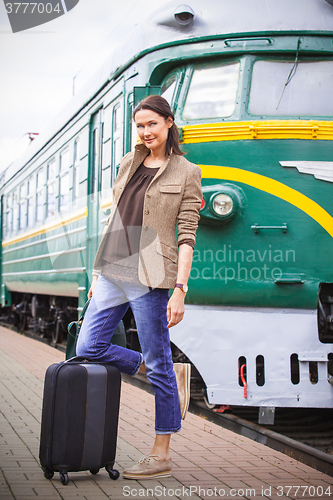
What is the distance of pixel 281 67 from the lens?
15.9ft

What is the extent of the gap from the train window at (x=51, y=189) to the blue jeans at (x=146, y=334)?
6146 mm

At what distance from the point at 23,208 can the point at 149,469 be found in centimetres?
958

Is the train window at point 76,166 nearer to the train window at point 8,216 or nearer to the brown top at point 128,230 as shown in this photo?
the brown top at point 128,230

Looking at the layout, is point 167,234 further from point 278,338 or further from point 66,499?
point 278,338

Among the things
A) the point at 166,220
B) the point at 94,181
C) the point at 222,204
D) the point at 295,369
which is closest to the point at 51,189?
the point at 94,181

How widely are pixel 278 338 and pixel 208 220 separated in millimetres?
1020

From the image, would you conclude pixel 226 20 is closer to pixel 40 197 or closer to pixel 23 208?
pixel 40 197

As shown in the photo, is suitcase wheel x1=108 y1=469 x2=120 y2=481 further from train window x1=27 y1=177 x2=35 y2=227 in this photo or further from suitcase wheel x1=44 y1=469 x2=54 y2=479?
train window x1=27 y1=177 x2=35 y2=227

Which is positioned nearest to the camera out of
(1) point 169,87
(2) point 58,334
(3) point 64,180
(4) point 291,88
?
(4) point 291,88

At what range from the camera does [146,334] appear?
122 inches

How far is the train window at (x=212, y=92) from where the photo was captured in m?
4.92

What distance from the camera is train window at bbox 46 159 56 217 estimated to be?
915cm

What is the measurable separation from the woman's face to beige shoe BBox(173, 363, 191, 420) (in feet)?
3.96

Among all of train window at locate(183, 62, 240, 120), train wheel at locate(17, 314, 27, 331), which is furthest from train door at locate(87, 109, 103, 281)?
train wheel at locate(17, 314, 27, 331)
